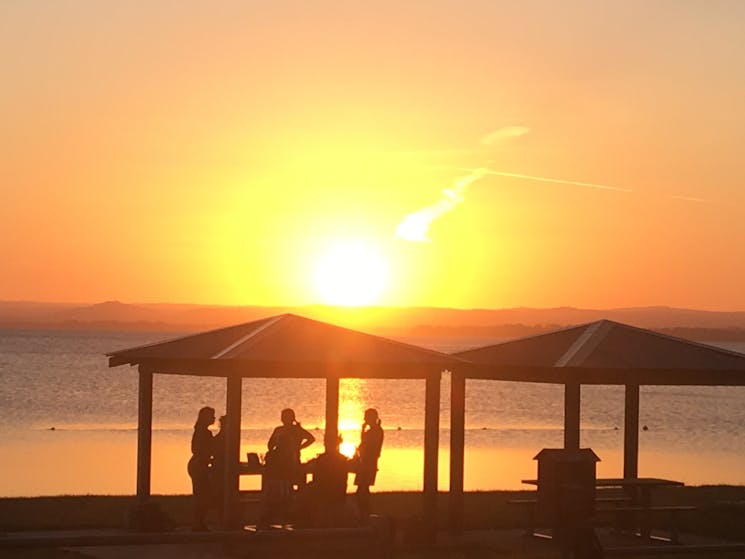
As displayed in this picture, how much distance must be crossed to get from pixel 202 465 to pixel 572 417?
4420 mm

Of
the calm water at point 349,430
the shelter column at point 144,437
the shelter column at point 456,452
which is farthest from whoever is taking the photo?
the calm water at point 349,430

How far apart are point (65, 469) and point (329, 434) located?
17.9 m

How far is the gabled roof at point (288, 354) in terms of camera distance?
15.3 meters

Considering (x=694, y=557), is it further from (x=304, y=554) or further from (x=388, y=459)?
(x=388, y=459)

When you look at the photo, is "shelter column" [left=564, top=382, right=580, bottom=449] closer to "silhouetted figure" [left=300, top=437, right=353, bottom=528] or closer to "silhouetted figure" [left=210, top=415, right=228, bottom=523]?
"silhouetted figure" [left=300, top=437, right=353, bottom=528]

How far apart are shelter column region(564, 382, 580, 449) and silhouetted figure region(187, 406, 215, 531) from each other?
4.15 meters

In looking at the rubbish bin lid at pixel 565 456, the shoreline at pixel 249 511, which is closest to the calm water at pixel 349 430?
the shoreline at pixel 249 511

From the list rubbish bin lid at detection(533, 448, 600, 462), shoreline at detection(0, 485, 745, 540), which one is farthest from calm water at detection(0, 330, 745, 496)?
rubbish bin lid at detection(533, 448, 600, 462)

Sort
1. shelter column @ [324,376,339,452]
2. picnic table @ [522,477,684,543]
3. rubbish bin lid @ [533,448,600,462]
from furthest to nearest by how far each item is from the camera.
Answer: picnic table @ [522,477,684,543], shelter column @ [324,376,339,452], rubbish bin lid @ [533,448,600,462]

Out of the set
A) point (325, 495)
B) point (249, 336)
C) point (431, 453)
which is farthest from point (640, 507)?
point (249, 336)

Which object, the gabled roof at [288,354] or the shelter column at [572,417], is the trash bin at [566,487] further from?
the gabled roof at [288,354]

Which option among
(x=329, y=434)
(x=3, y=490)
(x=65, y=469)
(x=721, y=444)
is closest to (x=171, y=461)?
(x=65, y=469)

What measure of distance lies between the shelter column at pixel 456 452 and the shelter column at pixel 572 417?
58.0 inches

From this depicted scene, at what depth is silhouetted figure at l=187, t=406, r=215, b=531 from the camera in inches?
632
